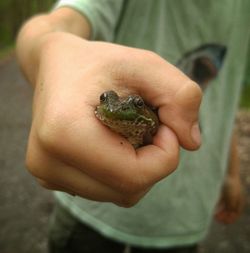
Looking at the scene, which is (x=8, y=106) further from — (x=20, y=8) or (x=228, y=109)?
(x=20, y=8)

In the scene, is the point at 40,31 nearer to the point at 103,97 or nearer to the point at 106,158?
the point at 103,97

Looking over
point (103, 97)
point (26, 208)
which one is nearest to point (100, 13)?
point (103, 97)

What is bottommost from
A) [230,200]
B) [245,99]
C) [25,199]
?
[245,99]

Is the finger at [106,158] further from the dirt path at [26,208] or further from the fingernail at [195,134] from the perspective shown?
the dirt path at [26,208]

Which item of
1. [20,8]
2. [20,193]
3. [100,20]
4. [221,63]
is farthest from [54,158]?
[20,8]

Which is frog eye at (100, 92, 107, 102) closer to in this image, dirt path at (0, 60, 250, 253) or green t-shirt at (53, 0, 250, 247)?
green t-shirt at (53, 0, 250, 247)

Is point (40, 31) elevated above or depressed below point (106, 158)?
below
